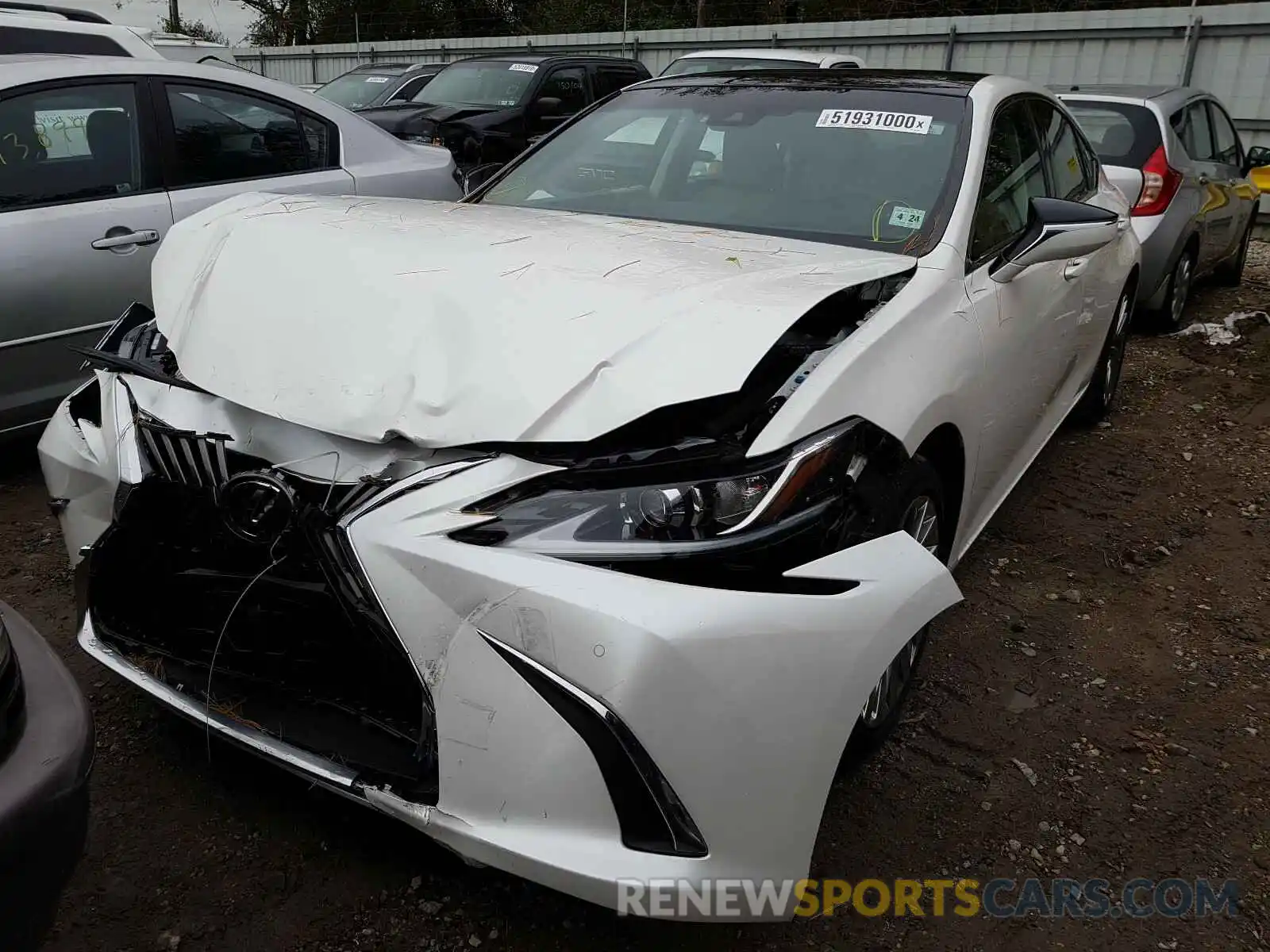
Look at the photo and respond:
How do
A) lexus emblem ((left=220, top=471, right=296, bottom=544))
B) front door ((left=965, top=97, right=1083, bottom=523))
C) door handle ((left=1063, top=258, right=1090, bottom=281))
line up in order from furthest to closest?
door handle ((left=1063, top=258, right=1090, bottom=281))
front door ((left=965, top=97, right=1083, bottom=523))
lexus emblem ((left=220, top=471, right=296, bottom=544))

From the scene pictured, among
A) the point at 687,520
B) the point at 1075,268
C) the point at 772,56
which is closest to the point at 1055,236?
the point at 1075,268

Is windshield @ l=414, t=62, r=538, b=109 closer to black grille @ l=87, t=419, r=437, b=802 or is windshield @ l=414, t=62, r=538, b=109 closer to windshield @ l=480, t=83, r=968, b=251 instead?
windshield @ l=480, t=83, r=968, b=251

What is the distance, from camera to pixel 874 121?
10.3 ft

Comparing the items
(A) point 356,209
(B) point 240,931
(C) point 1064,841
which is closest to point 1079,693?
(C) point 1064,841

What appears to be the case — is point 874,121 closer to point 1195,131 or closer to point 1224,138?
point 1195,131

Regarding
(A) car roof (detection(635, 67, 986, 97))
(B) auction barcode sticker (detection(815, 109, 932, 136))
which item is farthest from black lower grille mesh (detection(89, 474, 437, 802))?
(A) car roof (detection(635, 67, 986, 97))

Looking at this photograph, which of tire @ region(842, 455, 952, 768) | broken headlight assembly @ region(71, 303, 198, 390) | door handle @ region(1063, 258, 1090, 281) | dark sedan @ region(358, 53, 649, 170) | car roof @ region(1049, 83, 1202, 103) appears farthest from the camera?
dark sedan @ region(358, 53, 649, 170)

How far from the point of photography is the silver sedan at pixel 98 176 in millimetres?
3752

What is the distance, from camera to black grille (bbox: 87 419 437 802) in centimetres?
182

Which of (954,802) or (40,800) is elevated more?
(40,800)

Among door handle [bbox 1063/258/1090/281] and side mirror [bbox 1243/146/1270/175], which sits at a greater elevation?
side mirror [bbox 1243/146/1270/175]

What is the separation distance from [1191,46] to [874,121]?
10.2 m

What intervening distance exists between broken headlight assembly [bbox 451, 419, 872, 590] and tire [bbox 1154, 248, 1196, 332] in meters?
5.60

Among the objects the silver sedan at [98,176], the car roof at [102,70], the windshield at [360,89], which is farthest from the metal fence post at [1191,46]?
the car roof at [102,70]
